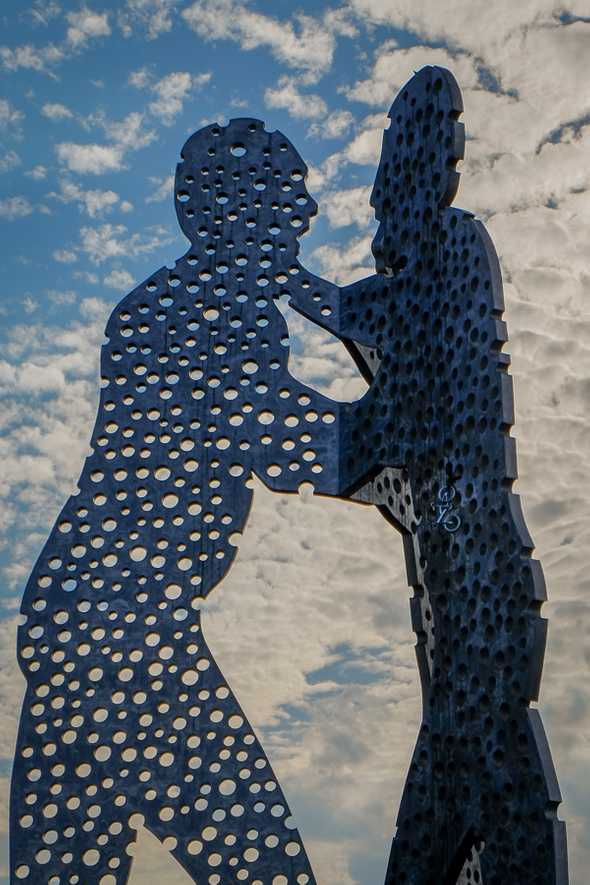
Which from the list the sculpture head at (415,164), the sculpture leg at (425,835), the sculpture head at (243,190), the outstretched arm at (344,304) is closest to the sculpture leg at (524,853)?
the sculpture leg at (425,835)

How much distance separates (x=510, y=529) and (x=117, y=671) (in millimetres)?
2687

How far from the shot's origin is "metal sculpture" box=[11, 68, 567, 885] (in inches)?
305

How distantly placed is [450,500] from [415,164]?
2.45 metres

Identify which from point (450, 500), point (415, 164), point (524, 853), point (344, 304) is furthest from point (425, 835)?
point (415, 164)

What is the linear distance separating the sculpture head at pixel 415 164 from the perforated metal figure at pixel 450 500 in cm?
1

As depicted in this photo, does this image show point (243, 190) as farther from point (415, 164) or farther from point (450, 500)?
point (450, 500)

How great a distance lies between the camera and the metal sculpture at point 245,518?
25.4ft

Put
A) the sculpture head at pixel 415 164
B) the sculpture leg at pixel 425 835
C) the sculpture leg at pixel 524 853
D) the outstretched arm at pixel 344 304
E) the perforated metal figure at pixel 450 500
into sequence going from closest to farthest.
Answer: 1. the sculpture leg at pixel 524 853
2. the perforated metal figure at pixel 450 500
3. the sculpture leg at pixel 425 835
4. the sculpture head at pixel 415 164
5. the outstretched arm at pixel 344 304

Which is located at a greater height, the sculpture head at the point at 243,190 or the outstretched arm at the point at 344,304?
the sculpture head at the point at 243,190

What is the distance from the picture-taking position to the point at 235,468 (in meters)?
9.12

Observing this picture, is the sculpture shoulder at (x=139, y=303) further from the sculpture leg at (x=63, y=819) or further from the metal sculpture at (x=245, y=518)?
the sculpture leg at (x=63, y=819)

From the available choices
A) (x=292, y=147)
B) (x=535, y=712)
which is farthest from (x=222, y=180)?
(x=535, y=712)

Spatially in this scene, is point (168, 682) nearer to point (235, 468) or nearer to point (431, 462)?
point (235, 468)

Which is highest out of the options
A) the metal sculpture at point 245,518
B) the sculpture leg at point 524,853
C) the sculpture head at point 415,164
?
the sculpture head at point 415,164
